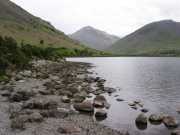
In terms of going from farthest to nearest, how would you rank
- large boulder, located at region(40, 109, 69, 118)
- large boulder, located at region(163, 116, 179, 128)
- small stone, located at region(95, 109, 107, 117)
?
1. small stone, located at region(95, 109, 107, 117)
2. large boulder, located at region(40, 109, 69, 118)
3. large boulder, located at region(163, 116, 179, 128)

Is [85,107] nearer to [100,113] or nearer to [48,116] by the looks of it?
[100,113]

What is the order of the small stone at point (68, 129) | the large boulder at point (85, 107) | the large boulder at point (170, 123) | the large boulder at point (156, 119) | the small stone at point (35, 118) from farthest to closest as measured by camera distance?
the large boulder at point (85, 107) → the large boulder at point (156, 119) → the large boulder at point (170, 123) → the small stone at point (35, 118) → the small stone at point (68, 129)

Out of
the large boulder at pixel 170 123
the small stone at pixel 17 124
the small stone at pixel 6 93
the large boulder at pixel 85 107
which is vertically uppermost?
the small stone at pixel 6 93

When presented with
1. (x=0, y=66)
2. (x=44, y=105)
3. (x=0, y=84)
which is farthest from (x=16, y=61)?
(x=44, y=105)

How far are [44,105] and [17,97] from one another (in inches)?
247

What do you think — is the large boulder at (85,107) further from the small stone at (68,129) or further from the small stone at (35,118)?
the small stone at (68,129)

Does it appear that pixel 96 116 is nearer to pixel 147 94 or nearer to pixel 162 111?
pixel 162 111

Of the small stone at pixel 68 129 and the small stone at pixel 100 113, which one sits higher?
the small stone at pixel 68 129

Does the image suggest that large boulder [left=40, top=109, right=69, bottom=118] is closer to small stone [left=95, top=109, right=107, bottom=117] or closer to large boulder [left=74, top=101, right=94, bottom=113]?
large boulder [left=74, top=101, right=94, bottom=113]

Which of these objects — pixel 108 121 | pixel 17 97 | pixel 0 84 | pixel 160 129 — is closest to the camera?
pixel 160 129

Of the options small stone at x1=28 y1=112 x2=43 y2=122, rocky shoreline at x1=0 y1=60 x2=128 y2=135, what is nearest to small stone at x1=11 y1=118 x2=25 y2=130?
rocky shoreline at x1=0 y1=60 x2=128 y2=135

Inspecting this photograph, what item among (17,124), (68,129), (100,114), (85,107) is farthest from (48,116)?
(100,114)

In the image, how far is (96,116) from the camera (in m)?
32.6

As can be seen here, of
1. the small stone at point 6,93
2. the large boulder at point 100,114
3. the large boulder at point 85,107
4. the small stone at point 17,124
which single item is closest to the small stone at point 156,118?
the large boulder at point 100,114
